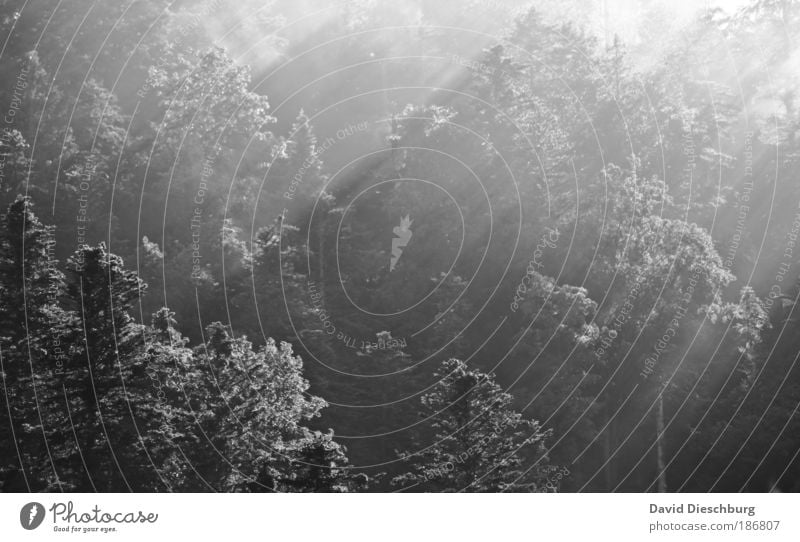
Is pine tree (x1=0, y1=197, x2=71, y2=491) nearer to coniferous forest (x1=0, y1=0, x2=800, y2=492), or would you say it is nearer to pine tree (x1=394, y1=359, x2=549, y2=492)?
coniferous forest (x1=0, y1=0, x2=800, y2=492)

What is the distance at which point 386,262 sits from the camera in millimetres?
64375

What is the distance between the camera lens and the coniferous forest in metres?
45.0

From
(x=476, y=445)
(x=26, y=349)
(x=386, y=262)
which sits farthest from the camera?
(x=386, y=262)

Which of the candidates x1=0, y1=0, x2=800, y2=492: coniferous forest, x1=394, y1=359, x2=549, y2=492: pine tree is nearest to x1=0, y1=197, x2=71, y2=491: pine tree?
x1=0, y1=0, x2=800, y2=492: coniferous forest

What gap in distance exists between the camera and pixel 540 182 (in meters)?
59.4

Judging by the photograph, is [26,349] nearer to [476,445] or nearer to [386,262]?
[476,445]

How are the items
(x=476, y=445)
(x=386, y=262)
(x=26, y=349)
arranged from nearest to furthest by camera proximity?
(x=26, y=349) < (x=476, y=445) < (x=386, y=262)

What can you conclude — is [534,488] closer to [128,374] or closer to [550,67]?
[128,374]

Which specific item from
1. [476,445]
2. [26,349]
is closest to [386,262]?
[476,445]

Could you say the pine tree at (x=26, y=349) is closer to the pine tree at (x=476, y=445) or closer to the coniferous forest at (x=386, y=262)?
the coniferous forest at (x=386, y=262)

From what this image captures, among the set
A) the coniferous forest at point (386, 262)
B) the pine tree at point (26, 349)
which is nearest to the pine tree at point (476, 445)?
the coniferous forest at point (386, 262)

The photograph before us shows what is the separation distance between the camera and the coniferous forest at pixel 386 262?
4497 centimetres

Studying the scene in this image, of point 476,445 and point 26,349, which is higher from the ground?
point 26,349

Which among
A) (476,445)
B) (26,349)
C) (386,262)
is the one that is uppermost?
(386,262)
